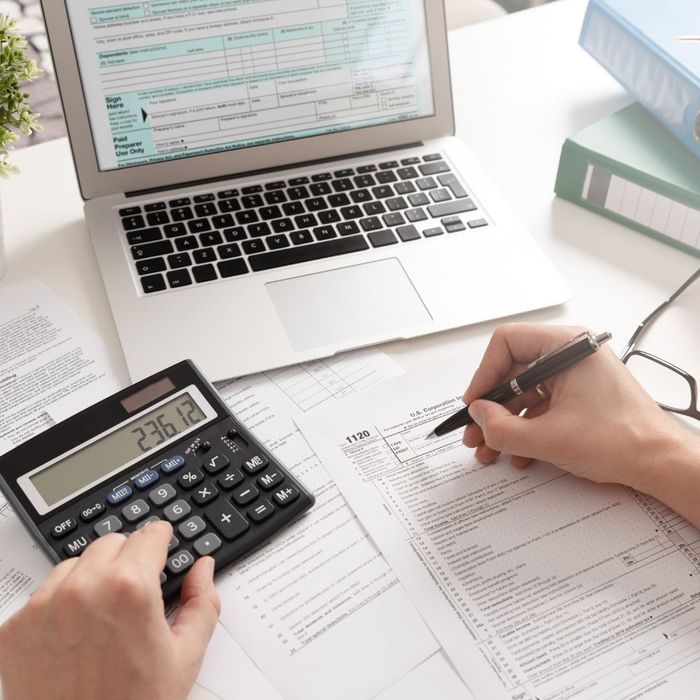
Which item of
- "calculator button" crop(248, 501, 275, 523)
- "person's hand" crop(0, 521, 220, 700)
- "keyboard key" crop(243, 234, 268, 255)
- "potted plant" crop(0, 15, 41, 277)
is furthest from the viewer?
"keyboard key" crop(243, 234, 268, 255)

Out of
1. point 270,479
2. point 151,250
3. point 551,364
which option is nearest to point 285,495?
point 270,479

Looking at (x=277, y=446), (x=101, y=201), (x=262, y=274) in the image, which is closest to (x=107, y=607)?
(x=277, y=446)

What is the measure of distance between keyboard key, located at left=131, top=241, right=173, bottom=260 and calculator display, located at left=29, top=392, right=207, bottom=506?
21 cm

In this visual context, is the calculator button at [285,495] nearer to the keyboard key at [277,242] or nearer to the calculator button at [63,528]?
the calculator button at [63,528]

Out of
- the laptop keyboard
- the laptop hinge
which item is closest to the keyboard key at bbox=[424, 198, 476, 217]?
the laptop keyboard

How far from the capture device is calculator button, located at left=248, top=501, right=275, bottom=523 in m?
0.62

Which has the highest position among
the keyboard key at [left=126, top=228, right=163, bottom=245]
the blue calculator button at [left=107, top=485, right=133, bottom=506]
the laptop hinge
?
the laptop hinge

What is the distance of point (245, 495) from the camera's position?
63cm

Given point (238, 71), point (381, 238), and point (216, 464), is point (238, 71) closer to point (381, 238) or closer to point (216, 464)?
point (381, 238)

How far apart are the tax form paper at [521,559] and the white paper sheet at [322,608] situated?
0.05ft

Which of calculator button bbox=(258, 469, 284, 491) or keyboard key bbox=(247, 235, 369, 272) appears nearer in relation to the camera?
calculator button bbox=(258, 469, 284, 491)

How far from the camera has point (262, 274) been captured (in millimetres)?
831

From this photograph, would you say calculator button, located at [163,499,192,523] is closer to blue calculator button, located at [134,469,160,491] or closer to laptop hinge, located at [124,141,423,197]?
blue calculator button, located at [134,469,160,491]

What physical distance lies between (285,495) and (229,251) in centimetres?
30
